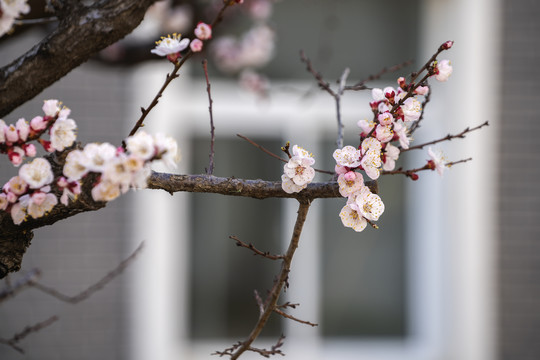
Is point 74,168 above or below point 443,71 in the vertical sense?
below

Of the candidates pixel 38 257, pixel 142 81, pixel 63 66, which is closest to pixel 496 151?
pixel 142 81

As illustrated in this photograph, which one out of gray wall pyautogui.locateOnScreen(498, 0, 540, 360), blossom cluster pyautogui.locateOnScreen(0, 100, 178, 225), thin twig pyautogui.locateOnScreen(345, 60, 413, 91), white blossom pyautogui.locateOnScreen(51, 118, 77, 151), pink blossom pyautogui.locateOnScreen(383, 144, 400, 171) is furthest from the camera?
gray wall pyautogui.locateOnScreen(498, 0, 540, 360)

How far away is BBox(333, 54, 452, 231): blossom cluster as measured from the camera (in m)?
0.94

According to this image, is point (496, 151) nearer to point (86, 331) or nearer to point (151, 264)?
point (151, 264)

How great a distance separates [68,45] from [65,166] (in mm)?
300

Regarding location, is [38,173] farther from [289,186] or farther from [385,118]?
[385,118]

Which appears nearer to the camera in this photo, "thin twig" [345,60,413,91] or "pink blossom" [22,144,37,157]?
"pink blossom" [22,144,37,157]

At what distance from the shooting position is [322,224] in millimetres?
3936

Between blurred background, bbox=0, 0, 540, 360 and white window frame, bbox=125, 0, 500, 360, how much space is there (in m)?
Result: 0.01

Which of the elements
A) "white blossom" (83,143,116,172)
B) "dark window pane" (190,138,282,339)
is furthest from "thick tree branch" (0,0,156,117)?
"dark window pane" (190,138,282,339)

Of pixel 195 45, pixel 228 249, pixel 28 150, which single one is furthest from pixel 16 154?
pixel 228 249

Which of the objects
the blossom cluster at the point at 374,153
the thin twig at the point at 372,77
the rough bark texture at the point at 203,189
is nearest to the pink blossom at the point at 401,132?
the blossom cluster at the point at 374,153

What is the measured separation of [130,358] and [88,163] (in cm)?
306

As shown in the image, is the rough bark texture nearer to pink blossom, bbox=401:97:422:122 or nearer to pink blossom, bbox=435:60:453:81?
pink blossom, bbox=401:97:422:122
